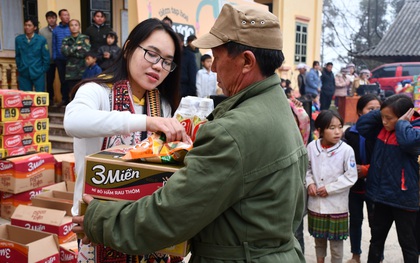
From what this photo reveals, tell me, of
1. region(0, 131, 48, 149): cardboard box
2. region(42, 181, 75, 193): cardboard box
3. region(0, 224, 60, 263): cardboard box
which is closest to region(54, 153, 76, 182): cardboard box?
region(42, 181, 75, 193): cardboard box

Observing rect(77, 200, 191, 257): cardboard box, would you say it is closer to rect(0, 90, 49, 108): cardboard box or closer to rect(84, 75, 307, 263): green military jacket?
rect(84, 75, 307, 263): green military jacket

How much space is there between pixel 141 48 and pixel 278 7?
47.3 feet

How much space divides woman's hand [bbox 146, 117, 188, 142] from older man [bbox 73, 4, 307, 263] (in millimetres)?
168

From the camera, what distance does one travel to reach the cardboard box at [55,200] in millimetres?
3945

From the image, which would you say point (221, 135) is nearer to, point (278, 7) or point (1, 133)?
point (1, 133)

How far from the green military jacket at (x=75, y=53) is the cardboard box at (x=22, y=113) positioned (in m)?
1.96

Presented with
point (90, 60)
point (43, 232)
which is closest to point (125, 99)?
point (43, 232)

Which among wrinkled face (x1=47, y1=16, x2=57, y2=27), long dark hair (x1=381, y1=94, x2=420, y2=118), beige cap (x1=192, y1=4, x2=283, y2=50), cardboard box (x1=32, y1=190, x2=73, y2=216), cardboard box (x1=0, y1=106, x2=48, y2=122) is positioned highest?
wrinkled face (x1=47, y1=16, x2=57, y2=27)

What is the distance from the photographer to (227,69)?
1.47 metres

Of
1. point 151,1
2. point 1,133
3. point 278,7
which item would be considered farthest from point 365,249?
point 278,7

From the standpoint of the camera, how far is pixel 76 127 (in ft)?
5.62

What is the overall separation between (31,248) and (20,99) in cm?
325

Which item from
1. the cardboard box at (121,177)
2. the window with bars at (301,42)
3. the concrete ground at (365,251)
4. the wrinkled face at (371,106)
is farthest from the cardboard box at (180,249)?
the window with bars at (301,42)

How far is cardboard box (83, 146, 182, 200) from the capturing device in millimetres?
1479
